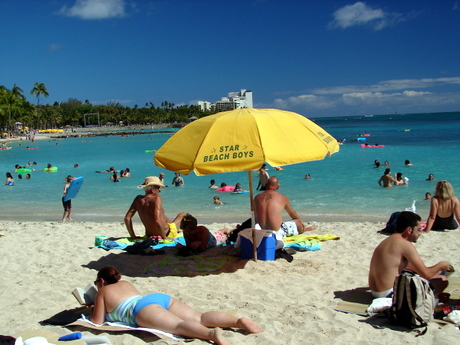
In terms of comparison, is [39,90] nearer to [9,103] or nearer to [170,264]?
[9,103]

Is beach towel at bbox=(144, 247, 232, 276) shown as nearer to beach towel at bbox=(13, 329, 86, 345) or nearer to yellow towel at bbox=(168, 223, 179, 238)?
yellow towel at bbox=(168, 223, 179, 238)

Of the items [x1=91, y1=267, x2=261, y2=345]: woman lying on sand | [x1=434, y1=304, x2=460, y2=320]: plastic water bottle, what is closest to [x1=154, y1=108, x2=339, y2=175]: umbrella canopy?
[x1=91, y1=267, x2=261, y2=345]: woman lying on sand

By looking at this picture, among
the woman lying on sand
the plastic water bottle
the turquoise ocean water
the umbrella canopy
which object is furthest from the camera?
the turquoise ocean water

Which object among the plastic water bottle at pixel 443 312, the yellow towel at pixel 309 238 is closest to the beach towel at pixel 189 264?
the yellow towel at pixel 309 238

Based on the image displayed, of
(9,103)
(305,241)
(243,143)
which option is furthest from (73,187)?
(9,103)

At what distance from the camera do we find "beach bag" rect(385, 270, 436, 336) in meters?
3.60

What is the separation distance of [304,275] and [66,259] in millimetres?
3553

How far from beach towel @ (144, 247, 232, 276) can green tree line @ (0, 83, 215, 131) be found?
70149 mm

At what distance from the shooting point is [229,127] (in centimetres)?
484

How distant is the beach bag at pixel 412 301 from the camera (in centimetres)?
360

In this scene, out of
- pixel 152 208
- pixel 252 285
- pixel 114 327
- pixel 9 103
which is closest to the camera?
pixel 114 327

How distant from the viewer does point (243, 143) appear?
4.60 metres

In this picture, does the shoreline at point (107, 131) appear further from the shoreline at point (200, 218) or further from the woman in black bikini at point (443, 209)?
the woman in black bikini at point (443, 209)

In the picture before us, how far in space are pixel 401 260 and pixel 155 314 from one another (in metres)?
2.24
